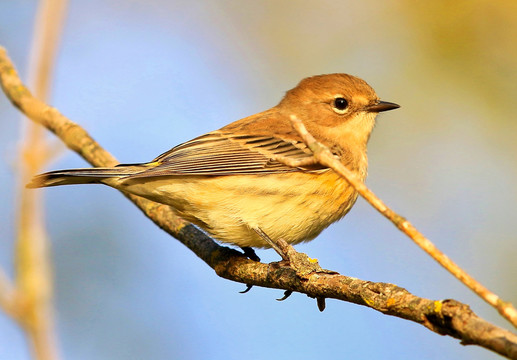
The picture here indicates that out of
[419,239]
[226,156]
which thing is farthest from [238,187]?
[419,239]

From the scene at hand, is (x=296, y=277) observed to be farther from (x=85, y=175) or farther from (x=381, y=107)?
(x=381, y=107)

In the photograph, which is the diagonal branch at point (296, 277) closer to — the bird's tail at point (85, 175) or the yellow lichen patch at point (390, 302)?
the yellow lichen patch at point (390, 302)

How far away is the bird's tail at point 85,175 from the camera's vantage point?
4.57m

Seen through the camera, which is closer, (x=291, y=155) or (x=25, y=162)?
(x=25, y=162)

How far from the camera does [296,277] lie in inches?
149

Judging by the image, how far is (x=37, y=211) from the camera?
2643 millimetres

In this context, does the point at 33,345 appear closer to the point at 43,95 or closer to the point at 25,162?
the point at 25,162

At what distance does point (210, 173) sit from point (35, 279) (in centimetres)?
270

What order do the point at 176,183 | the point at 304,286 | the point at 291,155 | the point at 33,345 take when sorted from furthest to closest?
the point at 291,155 → the point at 176,183 → the point at 304,286 → the point at 33,345

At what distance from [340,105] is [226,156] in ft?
4.91

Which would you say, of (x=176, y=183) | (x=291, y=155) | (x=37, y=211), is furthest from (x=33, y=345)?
(x=291, y=155)

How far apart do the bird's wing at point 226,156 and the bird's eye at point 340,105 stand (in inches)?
29.6

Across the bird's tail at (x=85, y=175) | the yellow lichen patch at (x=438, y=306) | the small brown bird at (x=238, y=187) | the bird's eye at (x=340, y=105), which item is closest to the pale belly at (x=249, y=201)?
the small brown bird at (x=238, y=187)

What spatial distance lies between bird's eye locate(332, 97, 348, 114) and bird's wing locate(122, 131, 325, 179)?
2.46ft
